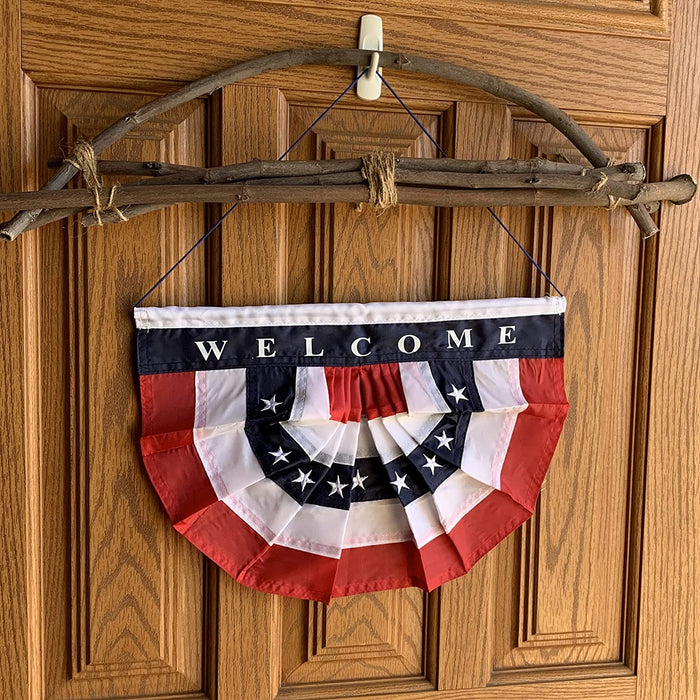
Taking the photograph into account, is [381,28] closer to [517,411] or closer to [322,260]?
[322,260]

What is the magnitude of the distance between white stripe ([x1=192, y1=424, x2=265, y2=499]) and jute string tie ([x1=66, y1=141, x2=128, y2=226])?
26 cm

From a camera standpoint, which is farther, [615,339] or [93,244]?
[615,339]

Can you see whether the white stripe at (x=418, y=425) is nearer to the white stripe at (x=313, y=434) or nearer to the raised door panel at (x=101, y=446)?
the white stripe at (x=313, y=434)

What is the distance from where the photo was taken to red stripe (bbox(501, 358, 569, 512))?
904 millimetres

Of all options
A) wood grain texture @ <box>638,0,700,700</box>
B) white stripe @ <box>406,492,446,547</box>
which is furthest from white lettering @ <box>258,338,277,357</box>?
wood grain texture @ <box>638,0,700,700</box>

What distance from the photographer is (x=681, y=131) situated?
3.06 feet

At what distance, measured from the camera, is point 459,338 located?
892 mm

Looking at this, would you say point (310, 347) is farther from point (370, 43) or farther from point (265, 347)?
point (370, 43)

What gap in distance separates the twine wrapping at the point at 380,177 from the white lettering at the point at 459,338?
19cm

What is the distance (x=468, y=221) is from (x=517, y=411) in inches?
9.3

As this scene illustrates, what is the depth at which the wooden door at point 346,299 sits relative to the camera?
815 mm

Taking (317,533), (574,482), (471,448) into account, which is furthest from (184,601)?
(574,482)

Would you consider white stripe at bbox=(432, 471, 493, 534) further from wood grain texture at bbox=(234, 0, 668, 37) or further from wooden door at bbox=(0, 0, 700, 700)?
wood grain texture at bbox=(234, 0, 668, 37)

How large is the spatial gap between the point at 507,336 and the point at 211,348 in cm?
35
